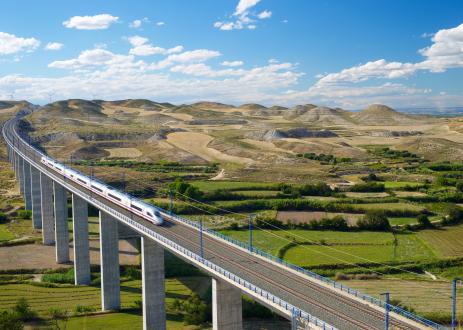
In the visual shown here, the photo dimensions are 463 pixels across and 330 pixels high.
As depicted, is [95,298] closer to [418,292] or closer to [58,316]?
[58,316]

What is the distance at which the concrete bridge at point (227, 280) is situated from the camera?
98.0ft

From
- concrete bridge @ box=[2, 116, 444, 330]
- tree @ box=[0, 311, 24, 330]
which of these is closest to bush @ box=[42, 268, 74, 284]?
concrete bridge @ box=[2, 116, 444, 330]

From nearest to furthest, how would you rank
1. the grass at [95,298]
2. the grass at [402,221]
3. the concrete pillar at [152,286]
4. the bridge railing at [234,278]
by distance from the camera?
the bridge railing at [234,278], the concrete pillar at [152,286], the grass at [95,298], the grass at [402,221]

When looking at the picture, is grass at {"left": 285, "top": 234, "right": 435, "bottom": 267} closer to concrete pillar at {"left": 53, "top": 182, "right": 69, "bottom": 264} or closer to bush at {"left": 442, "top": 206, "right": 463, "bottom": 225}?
bush at {"left": 442, "top": 206, "right": 463, "bottom": 225}

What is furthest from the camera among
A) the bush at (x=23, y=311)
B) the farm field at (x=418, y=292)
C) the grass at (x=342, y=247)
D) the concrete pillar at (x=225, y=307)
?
the grass at (x=342, y=247)

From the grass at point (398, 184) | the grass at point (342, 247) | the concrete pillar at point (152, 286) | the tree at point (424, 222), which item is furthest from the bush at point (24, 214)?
the grass at point (398, 184)

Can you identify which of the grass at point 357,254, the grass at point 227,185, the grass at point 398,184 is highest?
the grass at point 227,185

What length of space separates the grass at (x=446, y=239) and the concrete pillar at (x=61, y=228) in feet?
182

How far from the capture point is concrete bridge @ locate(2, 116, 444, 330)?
29.9 meters

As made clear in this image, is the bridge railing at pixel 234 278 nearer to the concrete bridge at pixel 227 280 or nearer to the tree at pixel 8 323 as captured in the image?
the concrete bridge at pixel 227 280

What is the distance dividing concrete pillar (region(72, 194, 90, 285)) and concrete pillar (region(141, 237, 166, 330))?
2041 centimetres

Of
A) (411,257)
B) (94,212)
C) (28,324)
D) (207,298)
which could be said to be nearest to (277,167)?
(94,212)

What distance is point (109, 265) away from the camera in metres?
56.3

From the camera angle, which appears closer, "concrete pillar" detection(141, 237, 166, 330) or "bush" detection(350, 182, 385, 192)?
"concrete pillar" detection(141, 237, 166, 330)
